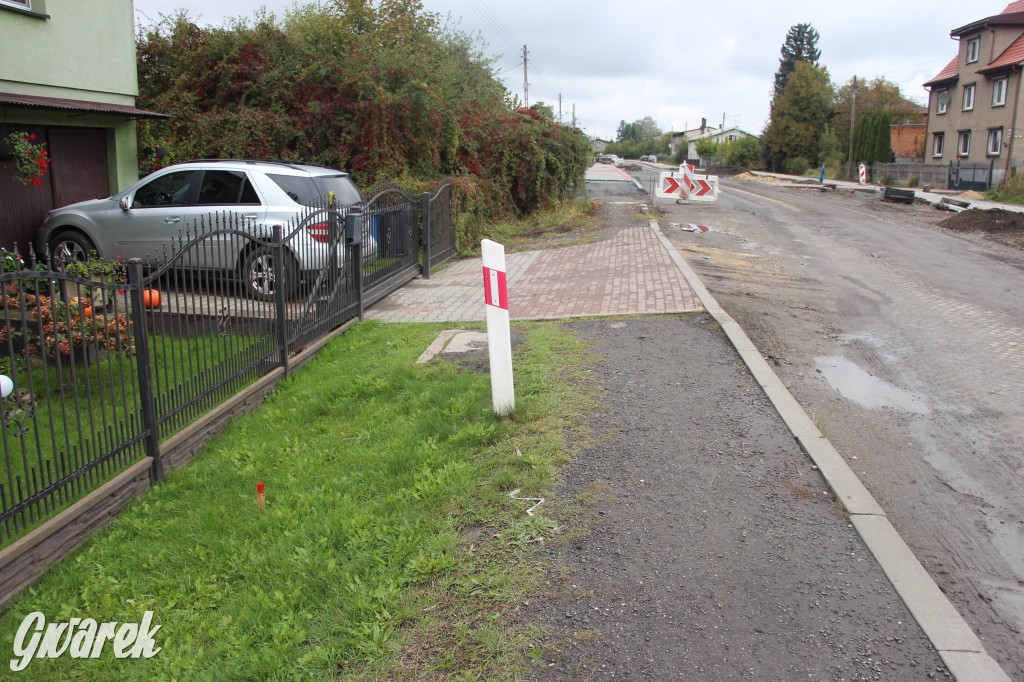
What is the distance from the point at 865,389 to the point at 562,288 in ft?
15.9

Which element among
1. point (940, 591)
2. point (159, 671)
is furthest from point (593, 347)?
point (159, 671)

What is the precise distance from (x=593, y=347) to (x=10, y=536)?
490 cm

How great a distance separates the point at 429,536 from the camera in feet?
13.2

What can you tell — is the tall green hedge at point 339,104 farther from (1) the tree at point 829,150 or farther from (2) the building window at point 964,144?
(1) the tree at point 829,150

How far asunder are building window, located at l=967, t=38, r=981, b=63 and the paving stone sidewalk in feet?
121

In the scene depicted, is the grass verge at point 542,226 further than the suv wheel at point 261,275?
Yes

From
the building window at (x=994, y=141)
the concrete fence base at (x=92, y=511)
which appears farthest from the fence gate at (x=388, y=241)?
the building window at (x=994, y=141)

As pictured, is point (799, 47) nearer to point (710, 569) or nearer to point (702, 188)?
point (702, 188)

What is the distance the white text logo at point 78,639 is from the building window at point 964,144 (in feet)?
155

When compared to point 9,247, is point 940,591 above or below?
below

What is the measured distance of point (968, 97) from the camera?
41.6m

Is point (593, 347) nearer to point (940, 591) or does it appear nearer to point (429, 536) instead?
point (429, 536)

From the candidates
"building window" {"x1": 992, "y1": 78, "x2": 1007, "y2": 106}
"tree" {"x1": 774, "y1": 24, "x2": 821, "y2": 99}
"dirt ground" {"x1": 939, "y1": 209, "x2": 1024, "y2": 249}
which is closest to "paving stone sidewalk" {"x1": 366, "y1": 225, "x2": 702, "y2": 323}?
"dirt ground" {"x1": 939, "y1": 209, "x2": 1024, "y2": 249}

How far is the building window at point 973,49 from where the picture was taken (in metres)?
40.8
